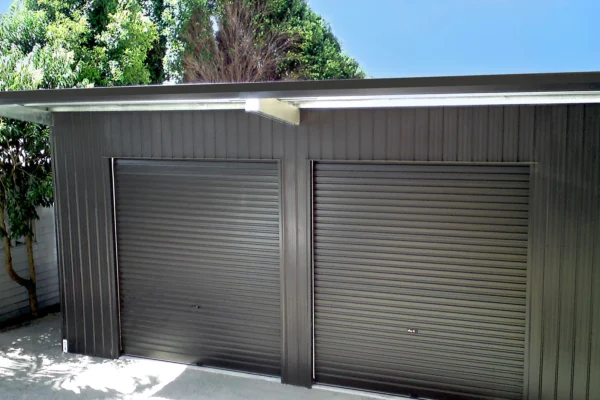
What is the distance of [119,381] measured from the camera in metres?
5.40

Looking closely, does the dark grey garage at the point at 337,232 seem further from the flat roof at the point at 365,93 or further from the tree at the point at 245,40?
the tree at the point at 245,40

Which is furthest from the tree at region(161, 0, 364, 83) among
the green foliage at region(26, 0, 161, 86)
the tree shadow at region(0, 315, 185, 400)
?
the tree shadow at region(0, 315, 185, 400)

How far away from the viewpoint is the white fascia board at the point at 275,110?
4.34 m

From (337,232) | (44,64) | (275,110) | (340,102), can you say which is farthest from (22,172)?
(340,102)

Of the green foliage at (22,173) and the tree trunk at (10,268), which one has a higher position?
the green foliage at (22,173)

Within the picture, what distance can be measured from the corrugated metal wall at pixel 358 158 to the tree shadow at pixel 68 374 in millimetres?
270

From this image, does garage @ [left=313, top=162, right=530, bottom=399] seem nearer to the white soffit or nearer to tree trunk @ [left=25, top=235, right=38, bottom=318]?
the white soffit

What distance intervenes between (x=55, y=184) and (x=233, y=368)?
2645mm

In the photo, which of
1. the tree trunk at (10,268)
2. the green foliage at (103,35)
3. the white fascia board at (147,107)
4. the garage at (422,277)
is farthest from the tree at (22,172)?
the green foliage at (103,35)

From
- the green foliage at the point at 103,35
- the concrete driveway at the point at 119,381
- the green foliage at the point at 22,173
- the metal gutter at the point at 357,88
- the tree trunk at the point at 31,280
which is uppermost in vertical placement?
the green foliage at the point at 103,35

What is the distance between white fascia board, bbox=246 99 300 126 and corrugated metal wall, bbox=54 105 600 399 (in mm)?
151

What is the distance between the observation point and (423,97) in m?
4.34

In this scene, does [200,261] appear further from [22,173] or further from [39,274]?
[39,274]

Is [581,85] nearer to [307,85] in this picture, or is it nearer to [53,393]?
[307,85]
